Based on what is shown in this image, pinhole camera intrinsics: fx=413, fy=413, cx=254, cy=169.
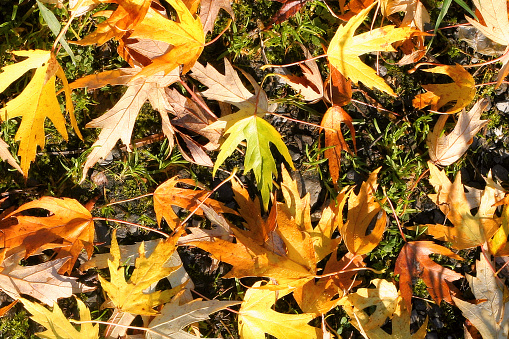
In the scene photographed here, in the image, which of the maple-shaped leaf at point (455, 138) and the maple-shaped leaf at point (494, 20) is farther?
the maple-shaped leaf at point (455, 138)

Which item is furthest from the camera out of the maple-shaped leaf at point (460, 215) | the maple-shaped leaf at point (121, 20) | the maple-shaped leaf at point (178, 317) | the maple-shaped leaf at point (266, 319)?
the maple-shaped leaf at point (460, 215)

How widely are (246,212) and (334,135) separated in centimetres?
49

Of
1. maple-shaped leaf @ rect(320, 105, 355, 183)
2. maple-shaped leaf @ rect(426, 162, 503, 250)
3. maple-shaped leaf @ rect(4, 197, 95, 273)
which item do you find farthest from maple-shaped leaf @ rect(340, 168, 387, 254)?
maple-shaped leaf @ rect(4, 197, 95, 273)

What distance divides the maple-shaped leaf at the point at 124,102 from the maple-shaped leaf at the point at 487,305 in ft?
4.66

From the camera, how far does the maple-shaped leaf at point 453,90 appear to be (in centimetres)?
171

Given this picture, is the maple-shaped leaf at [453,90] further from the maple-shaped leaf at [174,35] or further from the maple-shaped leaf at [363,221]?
the maple-shaped leaf at [174,35]

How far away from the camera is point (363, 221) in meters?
1.66

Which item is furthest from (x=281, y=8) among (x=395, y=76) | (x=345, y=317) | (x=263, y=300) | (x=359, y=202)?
(x=345, y=317)

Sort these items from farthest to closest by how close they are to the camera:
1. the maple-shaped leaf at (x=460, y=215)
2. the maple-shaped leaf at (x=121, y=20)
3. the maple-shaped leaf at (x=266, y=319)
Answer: the maple-shaped leaf at (x=460, y=215) → the maple-shaped leaf at (x=266, y=319) → the maple-shaped leaf at (x=121, y=20)

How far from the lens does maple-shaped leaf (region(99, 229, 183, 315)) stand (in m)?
1.45

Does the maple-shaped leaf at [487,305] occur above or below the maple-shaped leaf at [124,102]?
below

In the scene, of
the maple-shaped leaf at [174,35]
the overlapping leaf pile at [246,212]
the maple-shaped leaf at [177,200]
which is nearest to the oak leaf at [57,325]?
the overlapping leaf pile at [246,212]

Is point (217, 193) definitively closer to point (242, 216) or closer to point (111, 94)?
point (242, 216)

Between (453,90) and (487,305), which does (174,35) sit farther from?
(487,305)
